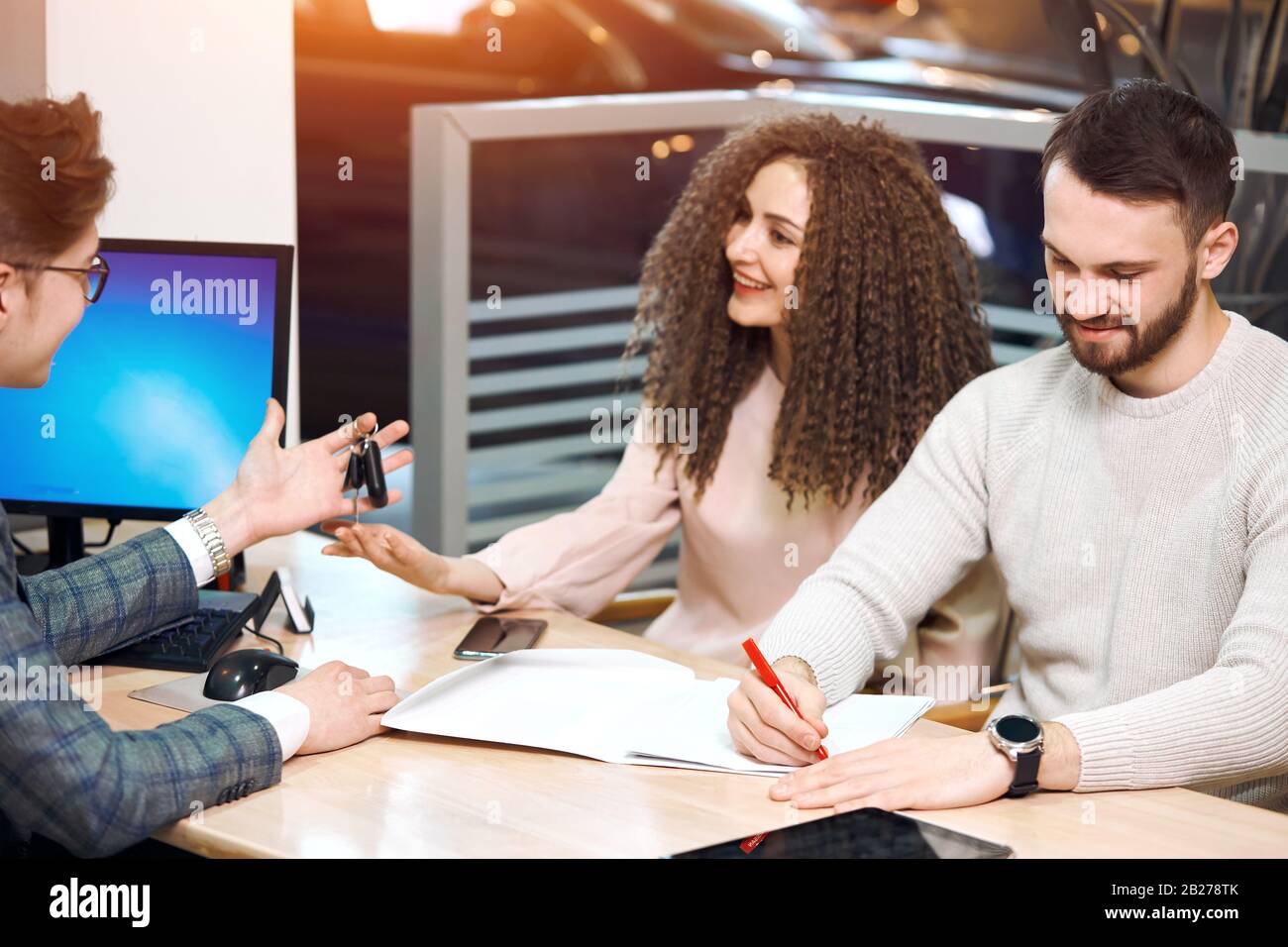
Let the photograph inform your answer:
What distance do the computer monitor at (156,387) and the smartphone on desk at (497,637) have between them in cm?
42

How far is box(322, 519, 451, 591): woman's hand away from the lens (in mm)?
1845

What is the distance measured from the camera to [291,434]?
7.48 feet

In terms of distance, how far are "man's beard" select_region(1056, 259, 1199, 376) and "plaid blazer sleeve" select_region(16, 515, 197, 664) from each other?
1.10 meters

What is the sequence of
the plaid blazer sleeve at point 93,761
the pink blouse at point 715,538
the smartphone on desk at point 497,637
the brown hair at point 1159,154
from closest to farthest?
1. the plaid blazer sleeve at point 93,761
2. the brown hair at point 1159,154
3. the smartphone on desk at point 497,637
4. the pink blouse at point 715,538

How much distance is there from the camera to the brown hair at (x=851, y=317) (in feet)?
7.08

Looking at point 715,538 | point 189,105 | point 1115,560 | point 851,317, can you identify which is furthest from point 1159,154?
point 189,105

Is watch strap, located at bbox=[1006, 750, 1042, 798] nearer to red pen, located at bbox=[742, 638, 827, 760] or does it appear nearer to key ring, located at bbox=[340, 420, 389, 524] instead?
red pen, located at bbox=[742, 638, 827, 760]

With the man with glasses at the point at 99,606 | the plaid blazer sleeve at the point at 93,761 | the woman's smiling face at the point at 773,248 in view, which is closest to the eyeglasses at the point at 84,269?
the man with glasses at the point at 99,606

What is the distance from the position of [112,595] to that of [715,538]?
0.98m

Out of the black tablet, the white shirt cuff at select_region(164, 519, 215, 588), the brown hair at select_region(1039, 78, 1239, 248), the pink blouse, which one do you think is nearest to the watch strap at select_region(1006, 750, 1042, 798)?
the black tablet

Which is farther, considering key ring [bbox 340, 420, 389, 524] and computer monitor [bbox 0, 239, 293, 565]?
computer monitor [bbox 0, 239, 293, 565]

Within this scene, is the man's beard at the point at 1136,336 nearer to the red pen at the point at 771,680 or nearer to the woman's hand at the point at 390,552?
the red pen at the point at 771,680
